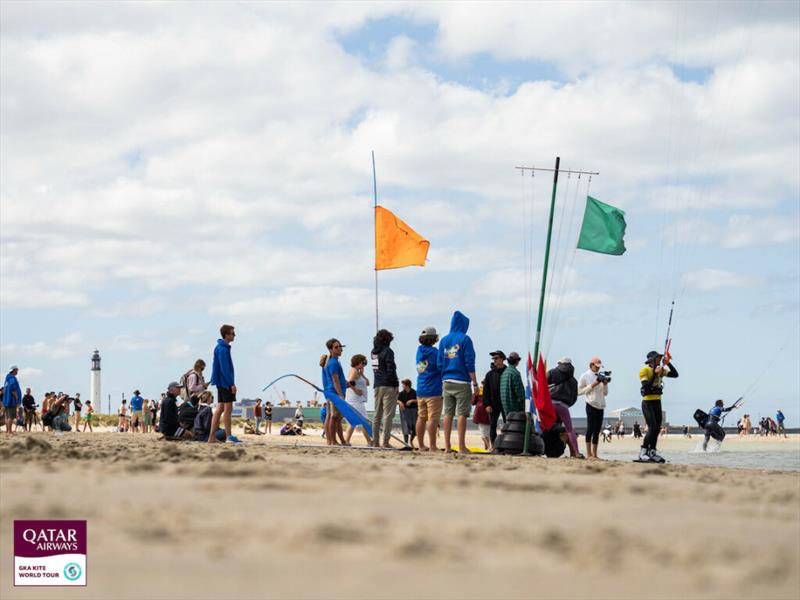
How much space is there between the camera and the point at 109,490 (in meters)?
6.18

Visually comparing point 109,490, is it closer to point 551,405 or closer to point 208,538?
point 208,538

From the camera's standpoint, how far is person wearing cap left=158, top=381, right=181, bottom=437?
16.6 meters

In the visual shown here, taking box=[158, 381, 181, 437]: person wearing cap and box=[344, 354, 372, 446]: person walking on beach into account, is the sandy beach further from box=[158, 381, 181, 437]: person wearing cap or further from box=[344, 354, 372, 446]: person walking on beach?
box=[158, 381, 181, 437]: person wearing cap

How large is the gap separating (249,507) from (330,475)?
199cm

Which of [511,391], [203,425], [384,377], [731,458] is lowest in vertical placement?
[731,458]

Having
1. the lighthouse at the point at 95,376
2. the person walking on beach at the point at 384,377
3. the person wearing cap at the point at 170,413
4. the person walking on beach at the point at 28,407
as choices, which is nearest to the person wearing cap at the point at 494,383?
the person walking on beach at the point at 384,377

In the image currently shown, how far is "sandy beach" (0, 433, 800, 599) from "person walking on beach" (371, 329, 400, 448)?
5.95 m

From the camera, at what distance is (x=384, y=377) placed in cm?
1360

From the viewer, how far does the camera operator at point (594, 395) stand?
13430 millimetres

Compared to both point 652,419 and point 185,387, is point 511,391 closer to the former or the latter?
point 652,419

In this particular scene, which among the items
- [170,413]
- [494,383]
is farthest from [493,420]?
[170,413]

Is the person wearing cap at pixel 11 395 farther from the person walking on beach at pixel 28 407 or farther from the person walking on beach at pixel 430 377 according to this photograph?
the person walking on beach at pixel 430 377

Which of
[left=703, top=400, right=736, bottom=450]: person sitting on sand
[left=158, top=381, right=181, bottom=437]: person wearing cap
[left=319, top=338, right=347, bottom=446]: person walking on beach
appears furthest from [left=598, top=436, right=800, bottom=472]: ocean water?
[left=158, top=381, right=181, bottom=437]: person wearing cap

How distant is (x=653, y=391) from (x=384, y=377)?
3315 millimetres
